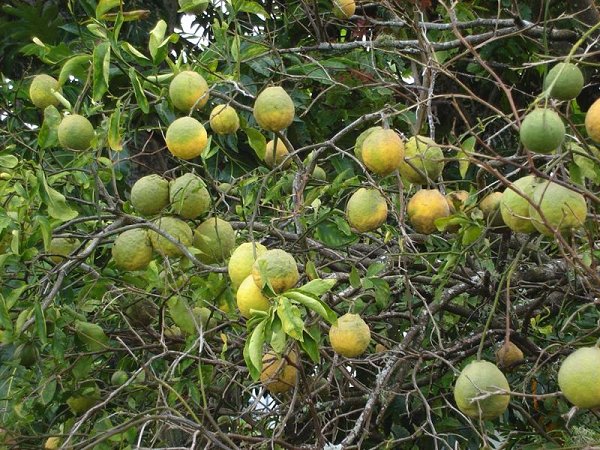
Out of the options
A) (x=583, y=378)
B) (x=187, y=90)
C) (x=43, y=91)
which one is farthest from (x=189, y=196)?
(x=583, y=378)

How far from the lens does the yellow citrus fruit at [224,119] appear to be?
6.93ft

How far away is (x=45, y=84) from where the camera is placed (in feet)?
8.26

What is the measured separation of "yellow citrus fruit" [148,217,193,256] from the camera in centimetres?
206

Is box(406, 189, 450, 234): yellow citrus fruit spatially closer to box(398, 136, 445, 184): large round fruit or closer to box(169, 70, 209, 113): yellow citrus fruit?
box(398, 136, 445, 184): large round fruit

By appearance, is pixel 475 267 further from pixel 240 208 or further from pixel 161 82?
pixel 161 82

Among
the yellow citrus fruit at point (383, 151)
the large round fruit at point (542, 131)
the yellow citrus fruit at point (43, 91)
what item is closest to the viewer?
the large round fruit at point (542, 131)

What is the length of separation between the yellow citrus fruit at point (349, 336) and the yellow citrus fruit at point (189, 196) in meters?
0.42

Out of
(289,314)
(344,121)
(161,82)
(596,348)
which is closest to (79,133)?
(161,82)

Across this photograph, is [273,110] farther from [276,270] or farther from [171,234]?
[276,270]

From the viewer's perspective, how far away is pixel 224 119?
2.12 m

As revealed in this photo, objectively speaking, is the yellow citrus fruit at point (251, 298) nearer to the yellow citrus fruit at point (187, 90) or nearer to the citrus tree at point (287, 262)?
the citrus tree at point (287, 262)

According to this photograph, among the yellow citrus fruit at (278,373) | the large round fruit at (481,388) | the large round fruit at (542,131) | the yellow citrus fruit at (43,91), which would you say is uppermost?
the large round fruit at (542,131)

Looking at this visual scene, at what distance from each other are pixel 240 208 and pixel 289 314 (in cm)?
102

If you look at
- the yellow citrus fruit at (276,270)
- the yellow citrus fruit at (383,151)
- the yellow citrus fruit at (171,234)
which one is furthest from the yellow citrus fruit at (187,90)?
the yellow citrus fruit at (276,270)
